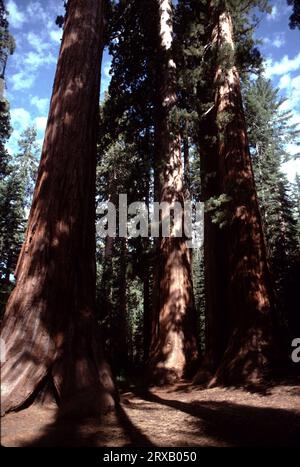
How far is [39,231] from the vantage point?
4.05 metres

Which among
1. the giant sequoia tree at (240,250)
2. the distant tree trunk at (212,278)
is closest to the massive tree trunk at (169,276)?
the distant tree trunk at (212,278)

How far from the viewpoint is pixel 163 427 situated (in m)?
3.13

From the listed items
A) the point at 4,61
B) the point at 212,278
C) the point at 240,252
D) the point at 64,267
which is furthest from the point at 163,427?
the point at 4,61

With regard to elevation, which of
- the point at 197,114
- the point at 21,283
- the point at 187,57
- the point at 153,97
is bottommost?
the point at 21,283

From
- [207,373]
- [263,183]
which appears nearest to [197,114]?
[207,373]

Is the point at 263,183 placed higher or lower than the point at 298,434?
higher

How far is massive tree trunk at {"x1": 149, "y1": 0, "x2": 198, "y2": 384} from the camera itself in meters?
8.08

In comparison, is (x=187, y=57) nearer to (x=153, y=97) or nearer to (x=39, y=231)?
(x=153, y=97)

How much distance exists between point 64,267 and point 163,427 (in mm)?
1910

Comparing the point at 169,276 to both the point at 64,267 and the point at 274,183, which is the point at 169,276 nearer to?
the point at 64,267

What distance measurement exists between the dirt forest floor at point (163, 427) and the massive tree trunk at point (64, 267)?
26 cm

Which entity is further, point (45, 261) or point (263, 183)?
point (263, 183)

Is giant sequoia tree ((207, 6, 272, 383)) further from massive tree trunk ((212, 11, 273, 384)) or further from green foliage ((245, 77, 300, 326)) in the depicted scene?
green foliage ((245, 77, 300, 326))

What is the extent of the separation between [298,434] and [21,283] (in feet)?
9.90
